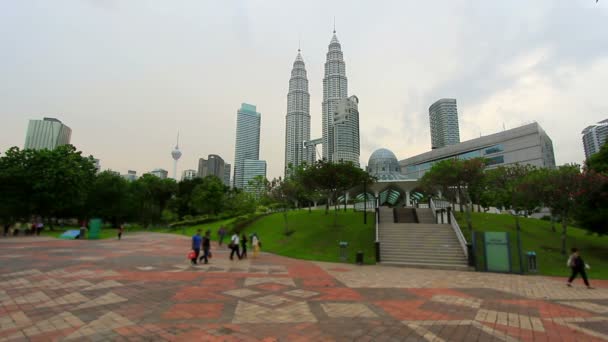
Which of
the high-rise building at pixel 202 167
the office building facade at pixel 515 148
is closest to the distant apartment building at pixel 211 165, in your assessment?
the high-rise building at pixel 202 167

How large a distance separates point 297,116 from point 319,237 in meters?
140

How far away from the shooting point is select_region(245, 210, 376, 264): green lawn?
64.7ft

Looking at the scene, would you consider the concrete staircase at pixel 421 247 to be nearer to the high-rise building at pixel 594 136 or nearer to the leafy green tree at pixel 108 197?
the leafy green tree at pixel 108 197

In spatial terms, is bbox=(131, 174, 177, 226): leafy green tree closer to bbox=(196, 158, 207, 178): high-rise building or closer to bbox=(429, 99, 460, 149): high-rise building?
bbox=(196, 158, 207, 178): high-rise building

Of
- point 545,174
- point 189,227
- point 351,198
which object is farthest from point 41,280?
point 351,198

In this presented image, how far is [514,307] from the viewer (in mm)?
7891

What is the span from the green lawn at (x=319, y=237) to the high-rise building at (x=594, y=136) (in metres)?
112

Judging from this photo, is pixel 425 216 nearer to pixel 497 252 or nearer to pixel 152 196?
pixel 497 252

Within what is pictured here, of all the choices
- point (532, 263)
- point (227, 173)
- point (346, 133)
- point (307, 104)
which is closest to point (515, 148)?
point (346, 133)

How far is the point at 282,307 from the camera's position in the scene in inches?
291

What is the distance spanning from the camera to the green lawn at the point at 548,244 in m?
15.0

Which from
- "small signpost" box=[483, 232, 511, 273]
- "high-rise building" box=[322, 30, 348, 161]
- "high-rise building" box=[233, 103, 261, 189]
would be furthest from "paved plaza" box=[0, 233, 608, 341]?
"high-rise building" box=[233, 103, 261, 189]

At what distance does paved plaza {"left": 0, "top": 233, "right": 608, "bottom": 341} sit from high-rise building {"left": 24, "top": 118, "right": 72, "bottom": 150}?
131 m

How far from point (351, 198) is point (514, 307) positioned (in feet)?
172
